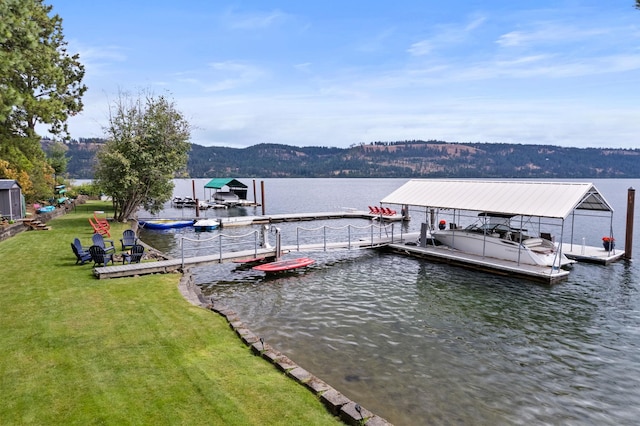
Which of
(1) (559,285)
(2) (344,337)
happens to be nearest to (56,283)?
(2) (344,337)

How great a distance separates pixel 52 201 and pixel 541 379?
5433 cm

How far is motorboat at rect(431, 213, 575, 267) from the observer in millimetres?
22719

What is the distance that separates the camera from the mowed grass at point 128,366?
7102 mm

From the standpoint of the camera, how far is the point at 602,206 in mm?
24625

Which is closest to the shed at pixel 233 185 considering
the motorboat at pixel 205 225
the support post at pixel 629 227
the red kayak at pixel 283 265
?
the motorboat at pixel 205 225

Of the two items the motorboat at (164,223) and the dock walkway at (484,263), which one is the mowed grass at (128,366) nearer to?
the dock walkway at (484,263)

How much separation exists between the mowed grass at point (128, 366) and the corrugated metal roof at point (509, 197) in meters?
17.1

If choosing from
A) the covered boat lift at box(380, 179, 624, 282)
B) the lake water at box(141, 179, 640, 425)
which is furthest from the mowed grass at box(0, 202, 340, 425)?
the covered boat lift at box(380, 179, 624, 282)

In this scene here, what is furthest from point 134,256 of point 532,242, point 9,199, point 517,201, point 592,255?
point 592,255

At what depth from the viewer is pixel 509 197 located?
2380cm

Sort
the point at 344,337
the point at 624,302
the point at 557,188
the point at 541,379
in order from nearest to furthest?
the point at 541,379 < the point at 344,337 < the point at 624,302 < the point at 557,188

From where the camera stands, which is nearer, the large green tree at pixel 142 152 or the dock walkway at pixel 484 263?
the dock walkway at pixel 484 263

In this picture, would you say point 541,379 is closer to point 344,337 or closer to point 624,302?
point 344,337

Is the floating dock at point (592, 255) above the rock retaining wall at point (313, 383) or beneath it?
beneath
